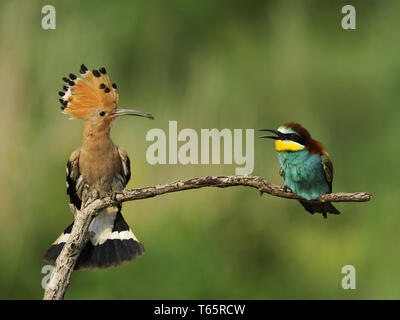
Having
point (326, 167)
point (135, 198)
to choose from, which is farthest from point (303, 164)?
point (135, 198)

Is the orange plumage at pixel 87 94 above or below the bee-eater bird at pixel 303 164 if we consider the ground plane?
above

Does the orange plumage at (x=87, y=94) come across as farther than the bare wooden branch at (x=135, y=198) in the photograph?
Yes

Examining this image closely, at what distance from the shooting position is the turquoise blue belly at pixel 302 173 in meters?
3.34

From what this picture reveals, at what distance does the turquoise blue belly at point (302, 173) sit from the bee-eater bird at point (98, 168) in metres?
0.80

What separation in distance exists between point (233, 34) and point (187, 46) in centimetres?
60

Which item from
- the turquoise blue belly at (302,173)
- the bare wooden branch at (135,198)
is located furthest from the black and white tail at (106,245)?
the turquoise blue belly at (302,173)

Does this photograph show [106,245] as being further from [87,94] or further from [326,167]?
[326,167]

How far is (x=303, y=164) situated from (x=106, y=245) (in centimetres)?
116

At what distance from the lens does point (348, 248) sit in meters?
6.49

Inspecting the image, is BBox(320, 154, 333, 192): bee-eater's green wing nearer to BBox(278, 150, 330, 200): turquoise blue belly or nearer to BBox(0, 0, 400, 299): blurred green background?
BBox(278, 150, 330, 200): turquoise blue belly

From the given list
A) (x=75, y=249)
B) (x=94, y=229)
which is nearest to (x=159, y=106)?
(x=94, y=229)

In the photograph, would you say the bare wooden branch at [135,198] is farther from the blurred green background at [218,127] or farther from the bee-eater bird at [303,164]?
the blurred green background at [218,127]

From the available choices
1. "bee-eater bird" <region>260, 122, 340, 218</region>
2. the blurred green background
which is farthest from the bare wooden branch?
the blurred green background

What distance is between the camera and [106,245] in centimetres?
360
